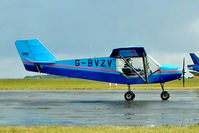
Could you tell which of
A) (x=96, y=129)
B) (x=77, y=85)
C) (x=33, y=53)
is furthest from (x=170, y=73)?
(x=77, y=85)

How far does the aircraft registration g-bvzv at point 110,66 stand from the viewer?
23953 mm

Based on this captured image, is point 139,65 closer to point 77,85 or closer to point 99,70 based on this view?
point 99,70

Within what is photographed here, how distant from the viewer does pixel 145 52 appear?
2353cm

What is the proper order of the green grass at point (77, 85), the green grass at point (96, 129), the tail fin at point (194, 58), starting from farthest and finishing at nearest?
the tail fin at point (194, 58) < the green grass at point (77, 85) < the green grass at point (96, 129)

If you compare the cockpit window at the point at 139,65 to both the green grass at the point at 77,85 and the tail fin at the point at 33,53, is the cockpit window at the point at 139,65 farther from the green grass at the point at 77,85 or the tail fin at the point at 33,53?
the green grass at the point at 77,85

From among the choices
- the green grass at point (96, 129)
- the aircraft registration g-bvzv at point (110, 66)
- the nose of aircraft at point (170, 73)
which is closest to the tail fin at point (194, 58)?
the aircraft registration g-bvzv at point (110, 66)

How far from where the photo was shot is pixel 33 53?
26422mm

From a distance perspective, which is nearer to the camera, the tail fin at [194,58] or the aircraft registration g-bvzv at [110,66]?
the aircraft registration g-bvzv at [110,66]

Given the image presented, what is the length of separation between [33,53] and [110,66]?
5301 millimetres

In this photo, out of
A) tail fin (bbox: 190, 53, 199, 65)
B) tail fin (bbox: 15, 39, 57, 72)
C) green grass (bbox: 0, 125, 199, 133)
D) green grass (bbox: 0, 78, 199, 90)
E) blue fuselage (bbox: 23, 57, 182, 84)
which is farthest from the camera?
tail fin (bbox: 190, 53, 199, 65)

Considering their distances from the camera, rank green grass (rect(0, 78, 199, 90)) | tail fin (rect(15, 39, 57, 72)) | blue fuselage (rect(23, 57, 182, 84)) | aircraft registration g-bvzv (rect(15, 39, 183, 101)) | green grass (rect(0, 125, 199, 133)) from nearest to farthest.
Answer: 1. green grass (rect(0, 125, 199, 133))
2. aircraft registration g-bvzv (rect(15, 39, 183, 101))
3. blue fuselage (rect(23, 57, 182, 84))
4. tail fin (rect(15, 39, 57, 72))
5. green grass (rect(0, 78, 199, 90))

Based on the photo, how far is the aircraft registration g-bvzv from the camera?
24.0m

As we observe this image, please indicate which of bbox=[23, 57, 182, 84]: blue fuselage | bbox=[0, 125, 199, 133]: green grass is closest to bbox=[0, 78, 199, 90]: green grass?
bbox=[23, 57, 182, 84]: blue fuselage

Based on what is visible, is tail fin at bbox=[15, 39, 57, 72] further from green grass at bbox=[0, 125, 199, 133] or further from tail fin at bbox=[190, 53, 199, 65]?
tail fin at bbox=[190, 53, 199, 65]
